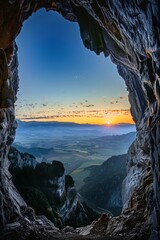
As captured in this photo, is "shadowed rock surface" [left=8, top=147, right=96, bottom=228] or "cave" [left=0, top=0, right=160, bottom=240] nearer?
"cave" [left=0, top=0, right=160, bottom=240]

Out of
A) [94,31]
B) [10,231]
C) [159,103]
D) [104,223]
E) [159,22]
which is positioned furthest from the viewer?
[94,31]

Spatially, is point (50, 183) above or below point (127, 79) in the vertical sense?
below

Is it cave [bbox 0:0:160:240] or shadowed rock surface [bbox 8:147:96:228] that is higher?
cave [bbox 0:0:160:240]

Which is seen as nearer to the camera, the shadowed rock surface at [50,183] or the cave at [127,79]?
the cave at [127,79]

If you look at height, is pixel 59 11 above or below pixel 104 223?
above

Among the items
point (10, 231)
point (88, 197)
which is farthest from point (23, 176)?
point (88, 197)

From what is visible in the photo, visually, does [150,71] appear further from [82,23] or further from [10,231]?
[82,23]

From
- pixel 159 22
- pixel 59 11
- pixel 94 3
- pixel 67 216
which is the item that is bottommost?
pixel 67 216

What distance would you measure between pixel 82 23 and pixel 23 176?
110 ft

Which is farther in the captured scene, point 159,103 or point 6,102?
point 6,102

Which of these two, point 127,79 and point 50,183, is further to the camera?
point 50,183

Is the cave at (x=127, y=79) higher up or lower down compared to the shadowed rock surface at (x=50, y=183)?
higher up

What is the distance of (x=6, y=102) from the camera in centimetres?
1711

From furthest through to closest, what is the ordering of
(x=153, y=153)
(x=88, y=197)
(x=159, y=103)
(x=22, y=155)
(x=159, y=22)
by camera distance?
(x=88, y=197) < (x=22, y=155) < (x=153, y=153) < (x=159, y=103) < (x=159, y=22)
